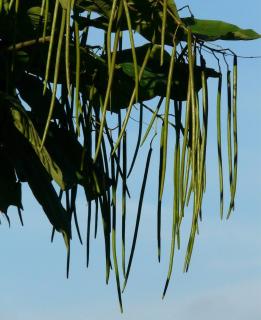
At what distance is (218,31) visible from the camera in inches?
66.4

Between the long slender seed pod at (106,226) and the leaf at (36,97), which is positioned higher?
the leaf at (36,97)

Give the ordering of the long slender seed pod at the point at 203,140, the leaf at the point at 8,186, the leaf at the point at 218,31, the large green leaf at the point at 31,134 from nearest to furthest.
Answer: the long slender seed pod at the point at 203,140 < the leaf at the point at 218,31 < the large green leaf at the point at 31,134 < the leaf at the point at 8,186

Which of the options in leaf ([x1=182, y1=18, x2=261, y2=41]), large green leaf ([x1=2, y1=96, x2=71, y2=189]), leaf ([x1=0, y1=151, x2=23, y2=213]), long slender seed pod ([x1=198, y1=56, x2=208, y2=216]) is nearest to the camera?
long slender seed pod ([x1=198, y1=56, x2=208, y2=216])

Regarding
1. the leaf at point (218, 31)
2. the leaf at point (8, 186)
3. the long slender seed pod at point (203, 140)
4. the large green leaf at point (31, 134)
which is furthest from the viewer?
the leaf at point (8, 186)

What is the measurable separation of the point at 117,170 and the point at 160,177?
21 centimetres

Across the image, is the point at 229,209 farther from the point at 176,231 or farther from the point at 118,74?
the point at 118,74

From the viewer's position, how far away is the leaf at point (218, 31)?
5.47 ft

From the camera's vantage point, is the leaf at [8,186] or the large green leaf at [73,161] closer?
the large green leaf at [73,161]

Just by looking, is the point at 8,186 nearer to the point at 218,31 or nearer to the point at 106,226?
the point at 106,226

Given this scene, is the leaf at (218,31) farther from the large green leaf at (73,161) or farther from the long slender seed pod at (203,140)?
the large green leaf at (73,161)

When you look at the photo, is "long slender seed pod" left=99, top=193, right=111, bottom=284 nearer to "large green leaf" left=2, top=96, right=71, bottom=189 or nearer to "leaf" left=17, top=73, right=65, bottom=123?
"large green leaf" left=2, top=96, right=71, bottom=189

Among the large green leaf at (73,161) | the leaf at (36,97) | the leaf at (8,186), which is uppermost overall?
the leaf at (36,97)

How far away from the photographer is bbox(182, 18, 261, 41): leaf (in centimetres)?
167

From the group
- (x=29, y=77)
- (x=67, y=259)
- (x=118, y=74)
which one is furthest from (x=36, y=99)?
(x=67, y=259)
